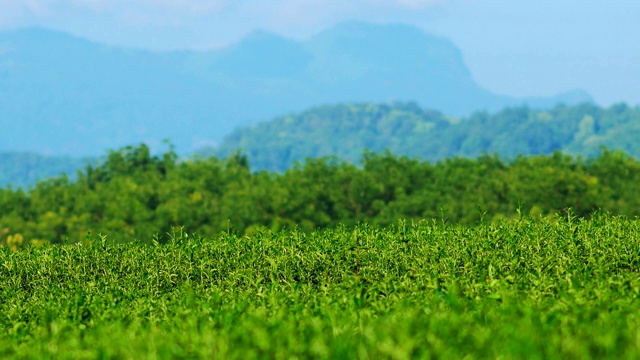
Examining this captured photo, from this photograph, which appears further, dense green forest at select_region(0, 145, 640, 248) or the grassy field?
dense green forest at select_region(0, 145, 640, 248)

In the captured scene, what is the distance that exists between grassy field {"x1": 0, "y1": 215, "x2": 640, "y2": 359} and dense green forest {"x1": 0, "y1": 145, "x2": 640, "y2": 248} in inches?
919

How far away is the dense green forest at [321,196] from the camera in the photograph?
34.3 m

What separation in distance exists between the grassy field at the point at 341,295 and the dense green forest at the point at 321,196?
919 inches

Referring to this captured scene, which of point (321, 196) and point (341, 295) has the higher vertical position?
point (321, 196)

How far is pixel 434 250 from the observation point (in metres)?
8.73

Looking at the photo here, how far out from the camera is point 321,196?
37312 millimetres

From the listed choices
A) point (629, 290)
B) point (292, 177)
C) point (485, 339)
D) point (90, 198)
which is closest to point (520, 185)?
point (292, 177)

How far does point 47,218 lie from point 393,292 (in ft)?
111

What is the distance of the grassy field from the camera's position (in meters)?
4.43

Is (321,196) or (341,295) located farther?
(321,196)

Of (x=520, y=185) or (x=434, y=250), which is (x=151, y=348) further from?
(x=520, y=185)

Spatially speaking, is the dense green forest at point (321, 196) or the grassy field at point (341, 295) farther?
the dense green forest at point (321, 196)

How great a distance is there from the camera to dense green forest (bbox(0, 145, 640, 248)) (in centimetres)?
3434

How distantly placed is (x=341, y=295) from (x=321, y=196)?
30622 mm
